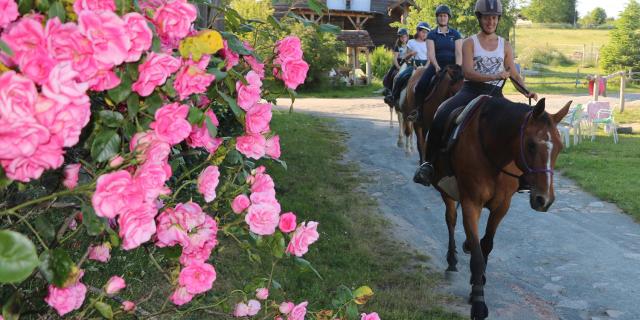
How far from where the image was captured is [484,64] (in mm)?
6480

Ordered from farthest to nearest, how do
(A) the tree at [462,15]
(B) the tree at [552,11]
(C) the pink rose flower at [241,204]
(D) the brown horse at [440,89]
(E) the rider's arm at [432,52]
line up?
(B) the tree at [552,11] → (A) the tree at [462,15] → (E) the rider's arm at [432,52] → (D) the brown horse at [440,89] → (C) the pink rose flower at [241,204]

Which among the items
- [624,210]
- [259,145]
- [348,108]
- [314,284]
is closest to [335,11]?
[348,108]

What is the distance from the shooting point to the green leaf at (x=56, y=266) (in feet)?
5.18

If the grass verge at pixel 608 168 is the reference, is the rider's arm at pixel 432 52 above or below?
above

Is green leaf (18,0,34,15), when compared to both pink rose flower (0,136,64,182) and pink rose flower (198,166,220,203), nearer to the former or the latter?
pink rose flower (0,136,64,182)

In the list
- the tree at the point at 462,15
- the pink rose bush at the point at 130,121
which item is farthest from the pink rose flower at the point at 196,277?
the tree at the point at 462,15

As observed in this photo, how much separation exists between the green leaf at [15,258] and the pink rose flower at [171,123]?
1.64 feet

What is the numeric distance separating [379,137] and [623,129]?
23.3 ft

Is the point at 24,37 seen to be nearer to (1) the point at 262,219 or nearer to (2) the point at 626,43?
(1) the point at 262,219

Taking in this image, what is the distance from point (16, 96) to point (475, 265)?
4.82 m

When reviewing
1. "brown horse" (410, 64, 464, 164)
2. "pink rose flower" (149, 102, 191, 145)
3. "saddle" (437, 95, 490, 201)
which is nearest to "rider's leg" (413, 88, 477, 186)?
"saddle" (437, 95, 490, 201)

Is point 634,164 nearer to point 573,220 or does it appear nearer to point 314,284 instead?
point 573,220

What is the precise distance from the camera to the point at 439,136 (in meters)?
6.55

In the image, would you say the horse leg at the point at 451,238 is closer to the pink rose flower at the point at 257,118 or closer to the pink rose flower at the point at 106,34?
the pink rose flower at the point at 257,118
